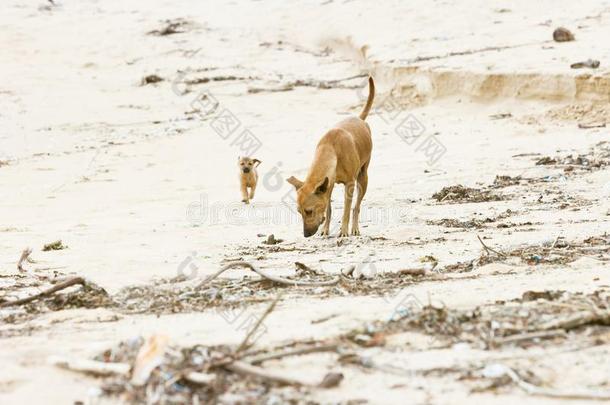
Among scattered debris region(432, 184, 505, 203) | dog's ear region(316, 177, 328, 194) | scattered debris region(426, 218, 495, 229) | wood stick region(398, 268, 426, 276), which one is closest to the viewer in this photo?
wood stick region(398, 268, 426, 276)

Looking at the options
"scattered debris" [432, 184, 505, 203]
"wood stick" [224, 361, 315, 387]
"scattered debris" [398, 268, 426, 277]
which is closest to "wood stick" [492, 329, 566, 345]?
"wood stick" [224, 361, 315, 387]

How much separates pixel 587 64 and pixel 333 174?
7.88 meters

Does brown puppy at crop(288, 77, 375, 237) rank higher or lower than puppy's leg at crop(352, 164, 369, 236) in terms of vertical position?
higher

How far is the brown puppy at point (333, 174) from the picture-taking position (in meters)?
9.36

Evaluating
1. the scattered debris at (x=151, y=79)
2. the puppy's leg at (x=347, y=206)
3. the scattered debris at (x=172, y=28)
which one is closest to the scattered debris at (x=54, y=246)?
the puppy's leg at (x=347, y=206)

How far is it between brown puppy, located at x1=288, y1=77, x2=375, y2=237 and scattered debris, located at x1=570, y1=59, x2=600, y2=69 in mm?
6716

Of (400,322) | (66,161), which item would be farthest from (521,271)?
(66,161)

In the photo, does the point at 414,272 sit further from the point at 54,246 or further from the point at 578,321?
the point at 54,246

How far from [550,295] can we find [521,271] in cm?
113

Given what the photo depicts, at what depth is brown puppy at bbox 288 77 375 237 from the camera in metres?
9.36

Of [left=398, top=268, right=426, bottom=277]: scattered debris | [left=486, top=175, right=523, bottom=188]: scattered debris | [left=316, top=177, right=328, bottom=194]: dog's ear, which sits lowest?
[left=486, top=175, right=523, bottom=188]: scattered debris

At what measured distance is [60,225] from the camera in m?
10.8

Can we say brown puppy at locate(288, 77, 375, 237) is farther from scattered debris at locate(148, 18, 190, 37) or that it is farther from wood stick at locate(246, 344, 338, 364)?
scattered debris at locate(148, 18, 190, 37)

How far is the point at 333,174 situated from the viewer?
9.59m
